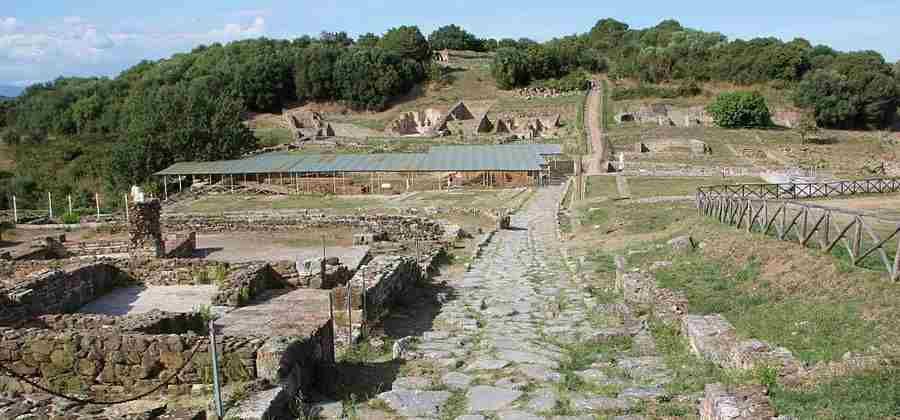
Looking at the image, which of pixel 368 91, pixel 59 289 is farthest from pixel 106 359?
pixel 368 91

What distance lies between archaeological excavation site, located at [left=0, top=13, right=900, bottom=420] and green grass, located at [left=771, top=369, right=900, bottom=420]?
3 centimetres

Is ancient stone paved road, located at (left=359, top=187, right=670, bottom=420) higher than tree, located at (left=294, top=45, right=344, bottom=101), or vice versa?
tree, located at (left=294, top=45, right=344, bottom=101)

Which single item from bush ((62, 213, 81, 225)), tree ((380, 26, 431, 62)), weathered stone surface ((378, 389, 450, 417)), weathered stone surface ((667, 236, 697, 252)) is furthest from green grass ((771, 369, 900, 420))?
tree ((380, 26, 431, 62))

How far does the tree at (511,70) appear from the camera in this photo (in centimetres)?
9469

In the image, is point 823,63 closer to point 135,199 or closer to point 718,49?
point 718,49

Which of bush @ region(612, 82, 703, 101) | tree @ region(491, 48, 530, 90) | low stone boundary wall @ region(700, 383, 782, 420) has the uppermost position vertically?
tree @ region(491, 48, 530, 90)

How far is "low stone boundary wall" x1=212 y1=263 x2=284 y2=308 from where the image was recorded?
13133 millimetres

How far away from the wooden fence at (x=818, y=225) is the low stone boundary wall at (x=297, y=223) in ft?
34.6

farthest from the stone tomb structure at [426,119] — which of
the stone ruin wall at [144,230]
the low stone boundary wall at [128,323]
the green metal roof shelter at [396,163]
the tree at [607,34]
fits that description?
the low stone boundary wall at [128,323]

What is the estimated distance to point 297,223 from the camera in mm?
31109

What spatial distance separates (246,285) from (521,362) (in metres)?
7.18

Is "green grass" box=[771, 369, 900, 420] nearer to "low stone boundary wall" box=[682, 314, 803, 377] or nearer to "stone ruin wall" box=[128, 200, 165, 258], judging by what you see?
"low stone boundary wall" box=[682, 314, 803, 377]

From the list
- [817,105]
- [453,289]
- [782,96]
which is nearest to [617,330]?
[453,289]

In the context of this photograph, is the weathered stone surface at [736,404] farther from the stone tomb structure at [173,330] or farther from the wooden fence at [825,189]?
the wooden fence at [825,189]
